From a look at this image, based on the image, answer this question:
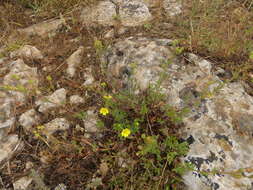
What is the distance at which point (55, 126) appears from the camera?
7.11 ft

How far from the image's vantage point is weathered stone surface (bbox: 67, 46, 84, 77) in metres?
2.64

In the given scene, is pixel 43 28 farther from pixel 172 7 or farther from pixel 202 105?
pixel 202 105

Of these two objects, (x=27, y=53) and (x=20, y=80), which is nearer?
(x=20, y=80)

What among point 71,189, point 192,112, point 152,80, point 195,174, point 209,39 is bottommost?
point 71,189

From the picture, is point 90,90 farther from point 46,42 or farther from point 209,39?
point 209,39

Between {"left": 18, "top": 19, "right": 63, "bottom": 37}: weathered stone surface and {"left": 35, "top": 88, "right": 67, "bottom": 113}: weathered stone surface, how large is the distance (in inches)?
43.5

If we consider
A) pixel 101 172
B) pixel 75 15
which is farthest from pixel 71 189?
pixel 75 15

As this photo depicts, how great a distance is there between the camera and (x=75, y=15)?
326 cm

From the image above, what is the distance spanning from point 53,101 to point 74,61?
0.62m

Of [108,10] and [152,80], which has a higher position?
[108,10]

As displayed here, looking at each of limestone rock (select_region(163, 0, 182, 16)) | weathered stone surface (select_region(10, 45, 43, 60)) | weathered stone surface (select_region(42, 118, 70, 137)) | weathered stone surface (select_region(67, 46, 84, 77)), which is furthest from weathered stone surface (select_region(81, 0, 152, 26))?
weathered stone surface (select_region(42, 118, 70, 137))

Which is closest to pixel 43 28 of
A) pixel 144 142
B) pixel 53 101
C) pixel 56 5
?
pixel 56 5

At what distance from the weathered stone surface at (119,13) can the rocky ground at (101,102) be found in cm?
2

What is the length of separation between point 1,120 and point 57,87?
0.65 m
